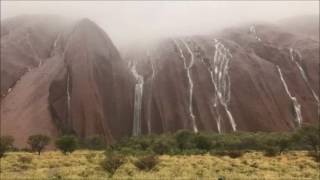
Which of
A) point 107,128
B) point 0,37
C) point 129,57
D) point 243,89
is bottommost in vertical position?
point 107,128

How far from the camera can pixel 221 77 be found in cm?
13638

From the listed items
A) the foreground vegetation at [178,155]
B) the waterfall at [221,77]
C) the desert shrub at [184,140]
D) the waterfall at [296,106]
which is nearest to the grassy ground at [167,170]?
the foreground vegetation at [178,155]

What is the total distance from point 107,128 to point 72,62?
2052 cm

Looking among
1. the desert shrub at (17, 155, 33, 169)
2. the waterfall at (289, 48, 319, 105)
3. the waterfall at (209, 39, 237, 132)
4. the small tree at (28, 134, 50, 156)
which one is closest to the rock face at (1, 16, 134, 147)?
the waterfall at (209, 39, 237, 132)

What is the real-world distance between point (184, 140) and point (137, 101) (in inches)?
1765

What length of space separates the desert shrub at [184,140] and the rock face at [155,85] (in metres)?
29.3

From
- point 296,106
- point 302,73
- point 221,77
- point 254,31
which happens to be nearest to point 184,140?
A: point 221,77

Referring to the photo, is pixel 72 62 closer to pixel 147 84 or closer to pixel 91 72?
pixel 91 72

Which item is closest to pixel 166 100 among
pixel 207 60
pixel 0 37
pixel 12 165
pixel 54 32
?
pixel 207 60

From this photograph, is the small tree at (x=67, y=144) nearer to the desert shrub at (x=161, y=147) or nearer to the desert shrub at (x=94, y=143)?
the desert shrub at (x=161, y=147)

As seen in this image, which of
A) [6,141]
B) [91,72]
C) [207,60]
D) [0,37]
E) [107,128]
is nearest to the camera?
[6,141]

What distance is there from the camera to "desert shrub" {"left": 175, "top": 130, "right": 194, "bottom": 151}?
288ft

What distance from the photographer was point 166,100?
13225 centimetres

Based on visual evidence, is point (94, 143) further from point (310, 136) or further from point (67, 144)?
point (310, 136)
